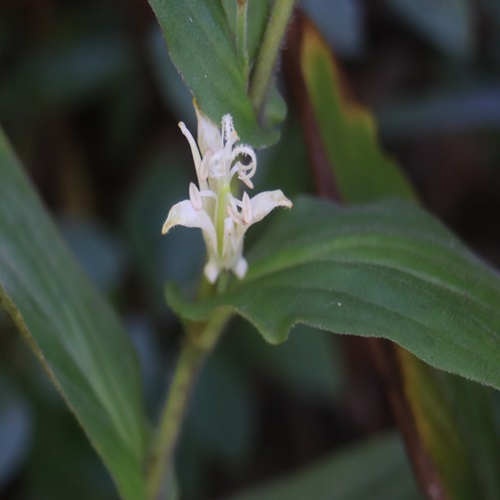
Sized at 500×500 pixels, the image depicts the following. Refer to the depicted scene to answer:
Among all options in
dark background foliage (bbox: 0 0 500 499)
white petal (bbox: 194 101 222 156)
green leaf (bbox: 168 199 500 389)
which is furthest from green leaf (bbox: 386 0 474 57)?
white petal (bbox: 194 101 222 156)

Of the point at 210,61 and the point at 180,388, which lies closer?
the point at 210,61

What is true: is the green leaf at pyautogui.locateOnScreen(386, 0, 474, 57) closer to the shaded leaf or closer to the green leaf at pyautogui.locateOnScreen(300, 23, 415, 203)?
the green leaf at pyautogui.locateOnScreen(300, 23, 415, 203)

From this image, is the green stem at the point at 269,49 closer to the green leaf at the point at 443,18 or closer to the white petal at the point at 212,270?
the white petal at the point at 212,270

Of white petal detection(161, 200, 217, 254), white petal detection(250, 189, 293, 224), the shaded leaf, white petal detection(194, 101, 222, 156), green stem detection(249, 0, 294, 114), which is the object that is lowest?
the shaded leaf

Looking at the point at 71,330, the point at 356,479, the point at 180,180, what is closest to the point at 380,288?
the point at 71,330

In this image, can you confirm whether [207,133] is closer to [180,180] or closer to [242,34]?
[242,34]

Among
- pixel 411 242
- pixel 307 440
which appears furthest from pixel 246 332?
pixel 411 242
